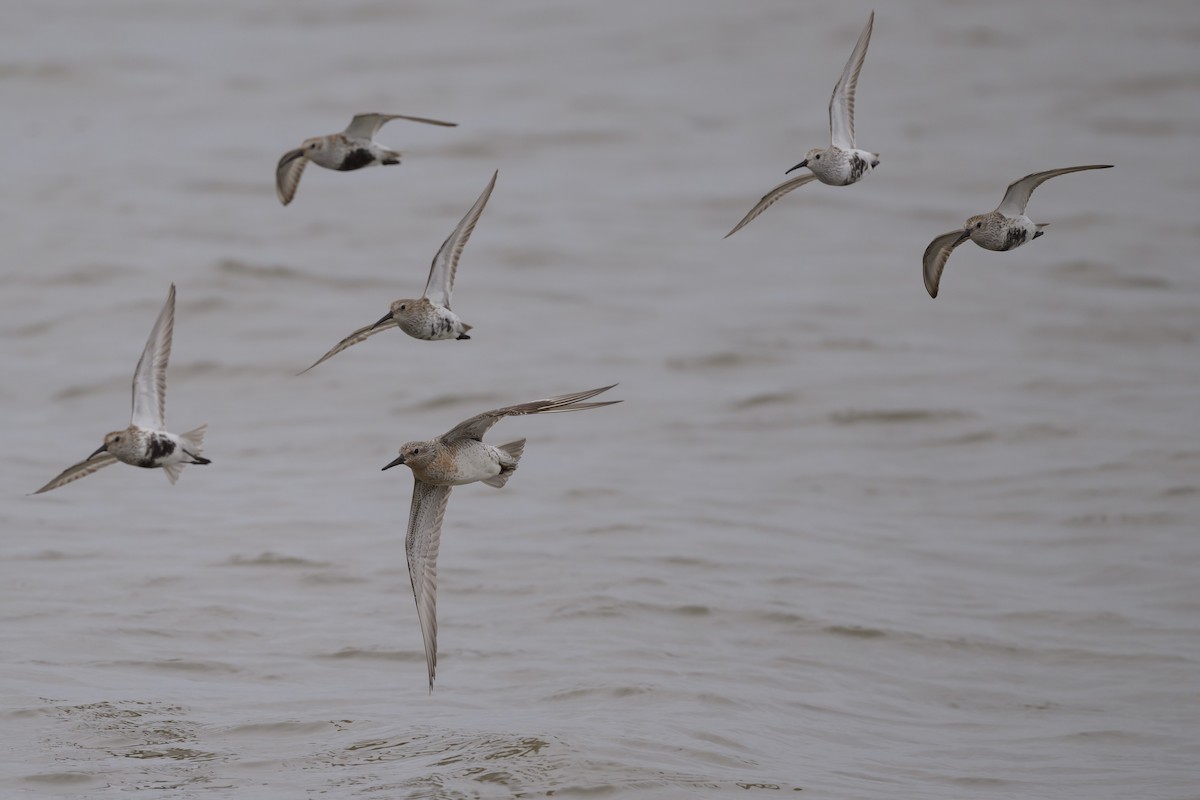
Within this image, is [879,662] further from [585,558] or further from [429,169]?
[429,169]

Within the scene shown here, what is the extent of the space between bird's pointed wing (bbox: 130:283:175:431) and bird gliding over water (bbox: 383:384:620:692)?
1.39 m

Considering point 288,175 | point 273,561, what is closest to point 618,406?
point 273,561

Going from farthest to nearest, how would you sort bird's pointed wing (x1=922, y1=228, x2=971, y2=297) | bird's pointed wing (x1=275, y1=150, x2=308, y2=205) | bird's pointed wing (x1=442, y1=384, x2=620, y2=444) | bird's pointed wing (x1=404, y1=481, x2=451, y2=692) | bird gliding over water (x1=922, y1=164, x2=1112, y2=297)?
bird's pointed wing (x1=275, y1=150, x2=308, y2=205), bird's pointed wing (x1=404, y1=481, x2=451, y2=692), bird's pointed wing (x1=922, y1=228, x2=971, y2=297), bird gliding over water (x1=922, y1=164, x2=1112, y2=297), bird's pointed wing (x1=442, y1=384, x2=620, y2=444)

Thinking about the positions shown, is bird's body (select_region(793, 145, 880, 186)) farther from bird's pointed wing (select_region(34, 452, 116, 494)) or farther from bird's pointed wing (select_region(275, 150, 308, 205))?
bird's pointed wing (select_region(34, 452, 116, 494))

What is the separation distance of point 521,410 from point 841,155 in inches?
94.9

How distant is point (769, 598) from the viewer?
1446 centimetres

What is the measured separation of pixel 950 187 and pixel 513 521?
12.3m

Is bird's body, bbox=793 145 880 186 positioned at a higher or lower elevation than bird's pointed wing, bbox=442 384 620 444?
higher

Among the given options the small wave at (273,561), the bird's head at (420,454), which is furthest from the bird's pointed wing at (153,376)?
the small wave at (273,561)

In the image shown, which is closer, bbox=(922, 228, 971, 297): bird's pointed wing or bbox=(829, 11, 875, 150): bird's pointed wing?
bbox=(922, 228, 971, 297): bird's pointed wing

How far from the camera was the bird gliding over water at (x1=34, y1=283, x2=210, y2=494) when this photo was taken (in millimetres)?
9727

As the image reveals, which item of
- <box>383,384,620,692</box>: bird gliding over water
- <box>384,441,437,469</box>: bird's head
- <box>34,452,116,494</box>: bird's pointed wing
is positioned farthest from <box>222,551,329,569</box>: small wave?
<box>384,441,437,469</box>: bird's head

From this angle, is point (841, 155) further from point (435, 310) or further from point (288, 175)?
point (288, 175)

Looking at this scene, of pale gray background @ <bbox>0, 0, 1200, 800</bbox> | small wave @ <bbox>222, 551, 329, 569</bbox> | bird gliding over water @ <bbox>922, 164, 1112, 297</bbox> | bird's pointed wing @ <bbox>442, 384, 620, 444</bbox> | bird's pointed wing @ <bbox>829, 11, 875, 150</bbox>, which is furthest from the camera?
small wave @ <bbox>222, 551, 329, 569</bbox>
